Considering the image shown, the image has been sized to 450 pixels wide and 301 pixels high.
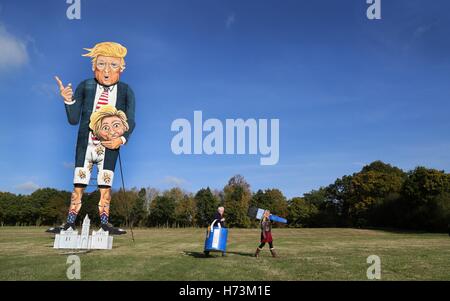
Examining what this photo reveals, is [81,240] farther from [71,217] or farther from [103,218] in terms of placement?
[103,218]

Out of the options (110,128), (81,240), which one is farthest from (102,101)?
(81,240)

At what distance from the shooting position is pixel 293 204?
9875 centimetres

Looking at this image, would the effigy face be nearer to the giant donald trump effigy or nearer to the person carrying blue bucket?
the giant donald trump effigy

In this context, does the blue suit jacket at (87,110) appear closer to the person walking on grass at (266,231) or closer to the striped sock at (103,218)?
the striped sock at (103,218)

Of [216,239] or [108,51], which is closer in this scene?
[216,239]

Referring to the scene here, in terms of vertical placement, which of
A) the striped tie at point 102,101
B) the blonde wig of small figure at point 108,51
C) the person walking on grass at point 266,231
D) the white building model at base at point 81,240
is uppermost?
the blonde wig of small figure at point 108,51

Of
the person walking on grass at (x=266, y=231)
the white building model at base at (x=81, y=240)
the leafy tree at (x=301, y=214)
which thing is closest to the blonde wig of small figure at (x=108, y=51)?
the white building model at base at (x=81, y=240)

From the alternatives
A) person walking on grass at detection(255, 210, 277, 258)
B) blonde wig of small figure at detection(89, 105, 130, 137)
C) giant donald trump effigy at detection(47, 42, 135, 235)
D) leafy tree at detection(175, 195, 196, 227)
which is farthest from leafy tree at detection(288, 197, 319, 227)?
person walking on grass at detection(255, 210, 277, 258)

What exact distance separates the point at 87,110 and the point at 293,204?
261 ft

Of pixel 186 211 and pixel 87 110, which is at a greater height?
pixel 87 110

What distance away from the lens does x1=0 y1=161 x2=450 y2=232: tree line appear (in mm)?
66375

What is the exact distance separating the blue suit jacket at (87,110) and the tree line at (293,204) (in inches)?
1815

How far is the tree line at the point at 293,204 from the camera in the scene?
218 ft
